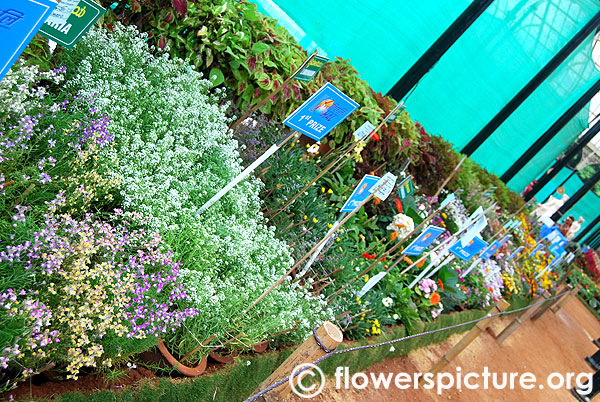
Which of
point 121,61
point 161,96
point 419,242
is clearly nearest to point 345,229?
point 419,242

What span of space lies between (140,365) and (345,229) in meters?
2.92

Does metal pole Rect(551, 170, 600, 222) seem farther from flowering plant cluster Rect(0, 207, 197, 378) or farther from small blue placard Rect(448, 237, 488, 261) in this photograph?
flowering plant cluster Rect(0, 207, 197, 378)

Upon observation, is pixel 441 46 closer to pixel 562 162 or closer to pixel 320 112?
pixel 320 112

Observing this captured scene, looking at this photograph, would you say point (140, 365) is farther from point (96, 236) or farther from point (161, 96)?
point (161, 96)

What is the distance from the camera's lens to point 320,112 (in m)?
3.47

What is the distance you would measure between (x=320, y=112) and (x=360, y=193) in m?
0.76

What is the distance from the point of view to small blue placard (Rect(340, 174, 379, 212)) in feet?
12.6

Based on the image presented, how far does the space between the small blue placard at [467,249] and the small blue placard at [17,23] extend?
Answer: 4.53 meters

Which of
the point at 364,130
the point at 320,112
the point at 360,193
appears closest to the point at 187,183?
the point at 320,112

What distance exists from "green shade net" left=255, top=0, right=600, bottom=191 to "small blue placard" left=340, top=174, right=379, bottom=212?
2.25 metres

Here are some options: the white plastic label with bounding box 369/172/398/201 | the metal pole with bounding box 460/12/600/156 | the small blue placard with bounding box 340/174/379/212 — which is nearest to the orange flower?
the white plastic label with bounding box 369/172/398/201

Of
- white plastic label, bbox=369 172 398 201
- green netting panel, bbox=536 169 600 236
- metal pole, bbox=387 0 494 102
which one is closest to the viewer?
white plastic label, bbox=369 172 398 201

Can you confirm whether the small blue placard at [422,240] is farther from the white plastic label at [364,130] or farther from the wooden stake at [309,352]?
the wooden stake at [309,352]

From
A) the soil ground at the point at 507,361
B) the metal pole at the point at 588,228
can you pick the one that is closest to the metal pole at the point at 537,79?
the soil ground at the point at 507,361
